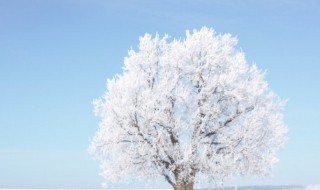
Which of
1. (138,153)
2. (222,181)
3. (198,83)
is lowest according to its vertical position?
(222,181)

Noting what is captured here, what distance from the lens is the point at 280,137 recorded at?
93.4 feet

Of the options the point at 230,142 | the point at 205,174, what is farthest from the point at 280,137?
the point at 205,174

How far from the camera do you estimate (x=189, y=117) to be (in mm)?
27156

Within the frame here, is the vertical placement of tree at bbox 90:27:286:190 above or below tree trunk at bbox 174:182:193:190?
above

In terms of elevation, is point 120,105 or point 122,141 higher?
point 120,105

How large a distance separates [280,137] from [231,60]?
5.47 meters

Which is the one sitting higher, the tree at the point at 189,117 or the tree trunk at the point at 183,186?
the tree at the point at 189,117

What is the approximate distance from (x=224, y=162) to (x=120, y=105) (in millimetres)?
6667

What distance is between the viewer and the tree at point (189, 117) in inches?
1052

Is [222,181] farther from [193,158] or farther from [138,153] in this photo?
[138,153]

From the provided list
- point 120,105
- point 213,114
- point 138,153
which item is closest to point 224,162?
point 213,114

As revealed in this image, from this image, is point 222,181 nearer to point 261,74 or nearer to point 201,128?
point 201,128

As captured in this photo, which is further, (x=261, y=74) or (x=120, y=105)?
(x=261, y=74)

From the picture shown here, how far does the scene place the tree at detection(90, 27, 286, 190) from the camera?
87.7ft
